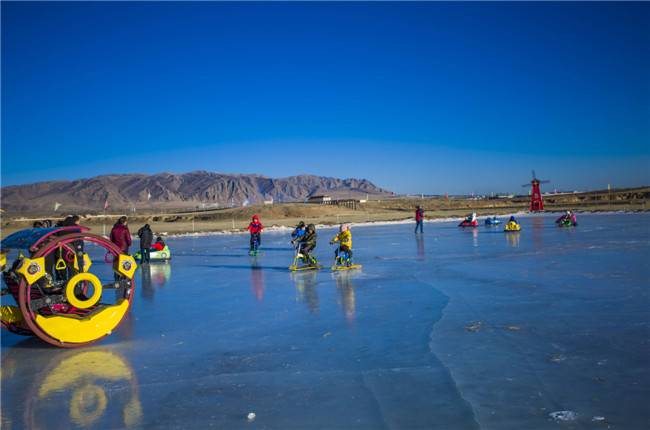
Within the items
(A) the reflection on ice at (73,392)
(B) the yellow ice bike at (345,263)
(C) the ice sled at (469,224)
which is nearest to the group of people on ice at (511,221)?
(C) the ice sled at (469,224)

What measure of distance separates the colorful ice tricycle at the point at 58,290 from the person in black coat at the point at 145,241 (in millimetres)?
9990

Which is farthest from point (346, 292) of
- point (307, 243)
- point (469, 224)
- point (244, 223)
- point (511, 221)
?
point (244, 223)

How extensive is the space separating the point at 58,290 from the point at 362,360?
4562mm

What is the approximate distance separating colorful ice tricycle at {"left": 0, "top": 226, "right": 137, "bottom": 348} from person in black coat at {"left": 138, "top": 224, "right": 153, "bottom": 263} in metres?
9.99

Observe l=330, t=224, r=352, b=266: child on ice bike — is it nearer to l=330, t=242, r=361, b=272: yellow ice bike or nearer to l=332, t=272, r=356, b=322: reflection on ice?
l=330, t=242, r=361, b=272: yellow ice bike

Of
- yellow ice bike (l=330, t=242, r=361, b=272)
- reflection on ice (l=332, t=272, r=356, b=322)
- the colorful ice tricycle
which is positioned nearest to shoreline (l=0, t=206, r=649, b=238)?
yellow ice bike (l=330, t=242, r=361, b=272)

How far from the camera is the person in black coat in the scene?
708 inches

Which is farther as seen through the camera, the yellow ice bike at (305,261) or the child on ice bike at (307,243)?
the yellow ice bike at (305,261)

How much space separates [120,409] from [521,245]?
17.9 meters

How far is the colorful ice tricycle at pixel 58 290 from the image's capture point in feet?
22.1

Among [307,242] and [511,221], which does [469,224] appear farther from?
[307,242]

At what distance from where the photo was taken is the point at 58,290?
741 cm

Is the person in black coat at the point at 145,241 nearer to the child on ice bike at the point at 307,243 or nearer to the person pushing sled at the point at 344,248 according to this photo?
the child on ice bike at the point at 307,243

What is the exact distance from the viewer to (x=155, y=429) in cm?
A: 441
